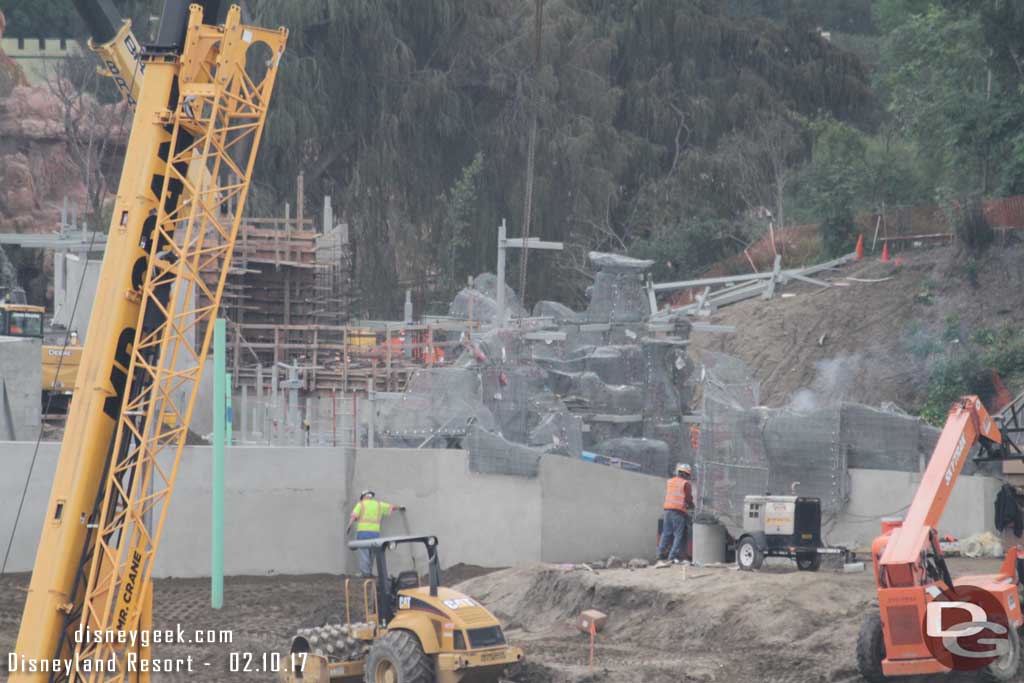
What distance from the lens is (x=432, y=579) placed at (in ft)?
50.8

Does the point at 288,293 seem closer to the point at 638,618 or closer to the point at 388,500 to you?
the point at 388,500

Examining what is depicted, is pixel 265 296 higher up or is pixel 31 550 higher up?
pixel 265 296

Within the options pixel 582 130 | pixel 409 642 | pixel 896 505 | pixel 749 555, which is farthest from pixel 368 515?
pixel 582 130

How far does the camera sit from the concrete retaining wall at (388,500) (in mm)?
24562

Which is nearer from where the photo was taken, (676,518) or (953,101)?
(676,518)

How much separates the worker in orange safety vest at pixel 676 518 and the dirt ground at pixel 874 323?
1536 cm

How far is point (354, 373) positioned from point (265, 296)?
404 cm

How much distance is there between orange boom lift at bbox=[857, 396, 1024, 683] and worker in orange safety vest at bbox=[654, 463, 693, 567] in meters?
7.01

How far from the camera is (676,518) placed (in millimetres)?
23391

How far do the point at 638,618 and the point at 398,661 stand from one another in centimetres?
610

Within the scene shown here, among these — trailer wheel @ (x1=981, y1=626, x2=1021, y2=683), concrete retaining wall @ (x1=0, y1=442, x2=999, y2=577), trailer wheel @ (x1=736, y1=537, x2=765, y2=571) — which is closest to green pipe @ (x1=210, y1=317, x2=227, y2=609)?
concrete retaining wall @ (x1=0, y1=442, x2=999, y2=577)

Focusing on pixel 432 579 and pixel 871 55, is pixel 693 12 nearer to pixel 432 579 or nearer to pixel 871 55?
pixel 871 55

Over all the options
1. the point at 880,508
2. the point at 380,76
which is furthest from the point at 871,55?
the point at 880,508

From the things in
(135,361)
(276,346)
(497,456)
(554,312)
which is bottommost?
(497,456)
